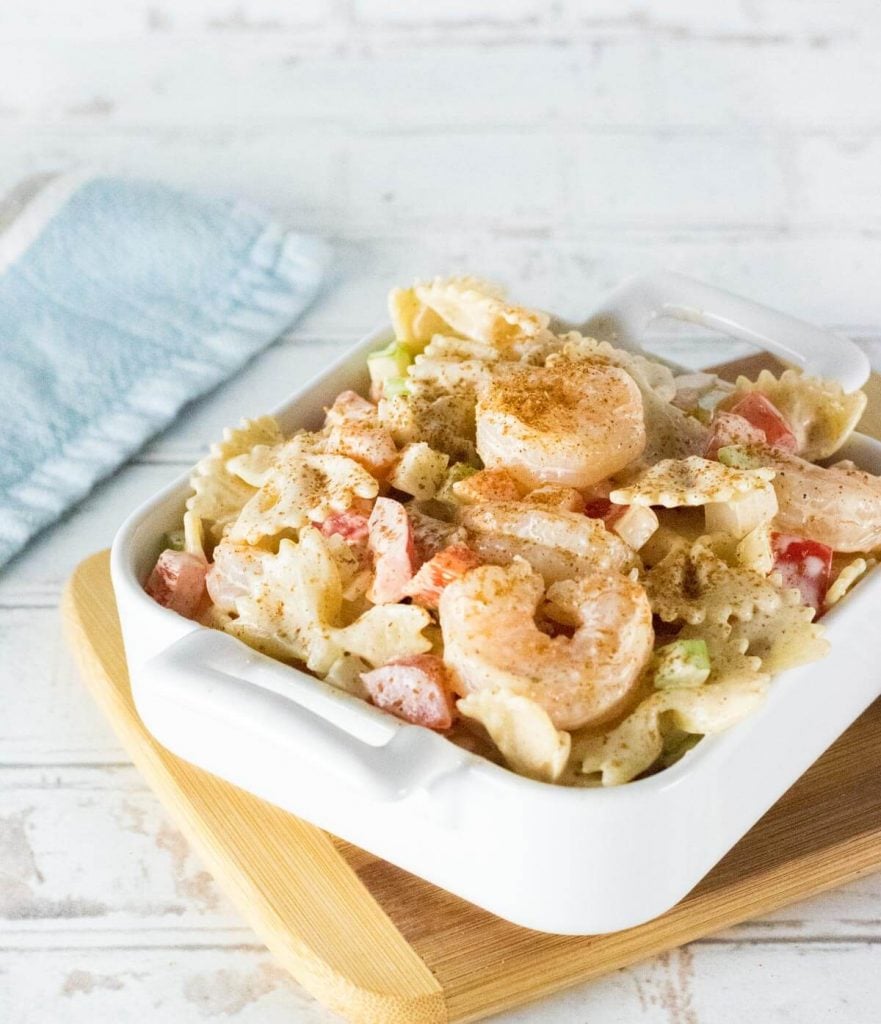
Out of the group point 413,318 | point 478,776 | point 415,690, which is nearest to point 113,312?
point 413,318

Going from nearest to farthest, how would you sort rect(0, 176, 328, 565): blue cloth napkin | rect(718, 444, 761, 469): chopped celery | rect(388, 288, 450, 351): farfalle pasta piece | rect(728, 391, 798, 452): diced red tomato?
rect(718, 444, 761, 469): chopped celery
rect(728, 391, 798, 452): diced red tomato
rect(388, 288, 450, 351): farfalle pasta piece
rect(0, 176, 328, 565): blue cloth napkin

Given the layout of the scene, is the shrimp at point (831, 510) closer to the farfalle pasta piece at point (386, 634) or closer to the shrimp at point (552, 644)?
the shrimp at point (552, 644)

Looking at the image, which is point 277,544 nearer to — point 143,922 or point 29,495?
point 143,922

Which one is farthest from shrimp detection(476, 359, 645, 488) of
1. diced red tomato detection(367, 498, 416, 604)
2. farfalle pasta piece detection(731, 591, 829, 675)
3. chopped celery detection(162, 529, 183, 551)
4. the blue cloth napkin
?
the blue cloth napkin

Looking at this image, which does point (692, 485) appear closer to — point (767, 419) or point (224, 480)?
point (767, 419)

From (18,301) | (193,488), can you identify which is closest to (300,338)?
(18,301)

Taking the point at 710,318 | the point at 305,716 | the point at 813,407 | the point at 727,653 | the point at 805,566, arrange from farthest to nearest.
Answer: the point at 710,318 < the point at 813,407 < the point at 805,566 < the point at 727,653 < the point at 305,716

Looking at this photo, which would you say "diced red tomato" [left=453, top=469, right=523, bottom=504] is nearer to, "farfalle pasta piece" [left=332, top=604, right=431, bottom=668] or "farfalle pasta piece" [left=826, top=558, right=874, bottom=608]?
"farfalle pasta piece" [left=332, top=604, right=431, bottom=668]
